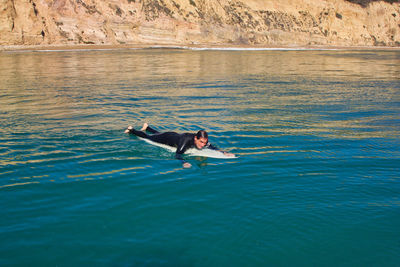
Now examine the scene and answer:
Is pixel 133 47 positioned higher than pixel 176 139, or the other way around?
pixel 133 47

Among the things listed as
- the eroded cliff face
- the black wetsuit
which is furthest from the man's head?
the eroded cliff face

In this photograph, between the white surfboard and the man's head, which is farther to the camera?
the white surfboard

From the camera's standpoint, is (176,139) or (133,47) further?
(133,47)

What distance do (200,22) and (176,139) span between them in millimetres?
55305

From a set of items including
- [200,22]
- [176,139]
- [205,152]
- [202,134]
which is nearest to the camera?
[202,134]

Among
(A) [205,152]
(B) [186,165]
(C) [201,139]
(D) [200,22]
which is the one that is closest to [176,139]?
(A) [205,152]

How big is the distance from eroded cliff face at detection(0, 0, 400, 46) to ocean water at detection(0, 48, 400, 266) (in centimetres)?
4263

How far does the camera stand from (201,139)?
8.18m

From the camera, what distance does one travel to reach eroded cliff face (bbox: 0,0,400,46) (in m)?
51.6

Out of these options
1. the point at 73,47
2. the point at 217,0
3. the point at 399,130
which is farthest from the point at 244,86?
the point at 217,0

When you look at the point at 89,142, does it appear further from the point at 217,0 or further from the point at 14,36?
the point at 217,0

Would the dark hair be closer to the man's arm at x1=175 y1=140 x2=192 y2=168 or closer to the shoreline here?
the man's arm at x1=175 y1=140 x2=192 y2=168

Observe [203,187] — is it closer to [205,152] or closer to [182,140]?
[205,152]

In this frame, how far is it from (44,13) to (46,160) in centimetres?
5098
